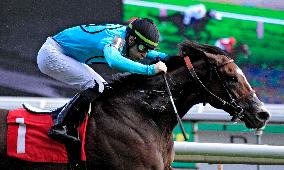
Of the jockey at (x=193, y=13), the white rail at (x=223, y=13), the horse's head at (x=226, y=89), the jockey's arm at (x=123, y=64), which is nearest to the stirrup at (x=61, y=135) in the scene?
the jockey's arm at (x=123, y=64)

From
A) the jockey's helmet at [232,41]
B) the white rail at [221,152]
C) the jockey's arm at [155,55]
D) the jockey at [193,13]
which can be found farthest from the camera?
the jockey's helmet at [232,41]

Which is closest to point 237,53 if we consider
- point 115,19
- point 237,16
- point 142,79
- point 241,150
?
point 237,16

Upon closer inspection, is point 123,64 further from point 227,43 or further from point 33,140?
point 227,43

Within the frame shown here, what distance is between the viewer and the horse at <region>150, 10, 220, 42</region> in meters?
8.79

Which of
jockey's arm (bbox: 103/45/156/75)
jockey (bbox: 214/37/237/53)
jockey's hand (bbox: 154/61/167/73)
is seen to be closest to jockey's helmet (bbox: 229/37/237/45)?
jockey (bbox: 214/37/237/53)

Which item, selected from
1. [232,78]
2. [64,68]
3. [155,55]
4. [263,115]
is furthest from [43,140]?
[263,115]

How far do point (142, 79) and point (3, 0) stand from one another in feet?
13.6

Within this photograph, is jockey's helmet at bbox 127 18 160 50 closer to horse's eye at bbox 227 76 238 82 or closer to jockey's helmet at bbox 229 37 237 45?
horse's eye at bbox 227 76 238 82

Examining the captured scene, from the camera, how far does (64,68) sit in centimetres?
498

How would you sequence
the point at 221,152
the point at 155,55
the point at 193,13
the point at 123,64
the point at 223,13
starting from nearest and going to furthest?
the point at 123,64, the point at 155,55, the point at 221,152, the point at 193,13, the point at 223,13

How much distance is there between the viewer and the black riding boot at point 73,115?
4.73 m

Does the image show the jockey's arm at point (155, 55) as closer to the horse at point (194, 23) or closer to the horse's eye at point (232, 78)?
the horse's eye at point (232, 78)

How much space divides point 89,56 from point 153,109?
616mm

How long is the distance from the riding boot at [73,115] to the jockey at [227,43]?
4.36m
